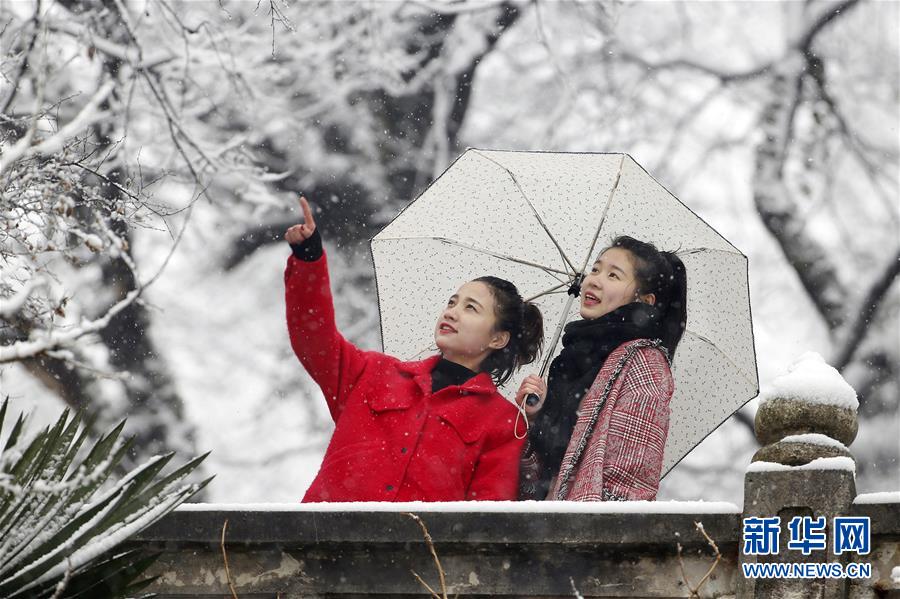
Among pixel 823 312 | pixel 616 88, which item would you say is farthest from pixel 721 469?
pixel 616 88

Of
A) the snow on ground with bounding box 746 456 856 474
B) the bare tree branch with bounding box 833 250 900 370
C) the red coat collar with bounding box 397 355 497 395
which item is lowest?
the snow on ground with bounding box 746 456 856 474

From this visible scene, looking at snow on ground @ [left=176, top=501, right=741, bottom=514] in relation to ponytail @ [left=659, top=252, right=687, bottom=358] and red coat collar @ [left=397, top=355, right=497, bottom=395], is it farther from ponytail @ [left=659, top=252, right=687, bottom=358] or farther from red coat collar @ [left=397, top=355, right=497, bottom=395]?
ponytail @ [left=659, top=252, right=687, bottom=358]

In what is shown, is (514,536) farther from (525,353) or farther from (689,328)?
(689,328)

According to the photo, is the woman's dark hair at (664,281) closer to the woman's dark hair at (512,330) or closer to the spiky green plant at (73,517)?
the woman's dark hair at (512,330)

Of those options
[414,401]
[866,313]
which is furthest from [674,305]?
[866,313]

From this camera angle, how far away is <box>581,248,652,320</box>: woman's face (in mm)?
5301

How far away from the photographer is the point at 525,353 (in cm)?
554

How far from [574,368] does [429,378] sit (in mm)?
546

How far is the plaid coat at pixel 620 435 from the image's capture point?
4.79 m

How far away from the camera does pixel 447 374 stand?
5.30 metres

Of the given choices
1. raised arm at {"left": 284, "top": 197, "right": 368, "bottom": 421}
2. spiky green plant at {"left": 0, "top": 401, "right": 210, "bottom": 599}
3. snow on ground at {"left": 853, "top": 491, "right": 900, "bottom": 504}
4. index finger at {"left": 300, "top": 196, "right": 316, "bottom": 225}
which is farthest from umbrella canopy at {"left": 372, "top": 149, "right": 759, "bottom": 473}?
spiky green plant at {"left": 0, "top": 401, "right": 210, "bottom": 599}

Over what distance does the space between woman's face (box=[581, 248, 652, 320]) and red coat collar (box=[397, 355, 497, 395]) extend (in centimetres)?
45

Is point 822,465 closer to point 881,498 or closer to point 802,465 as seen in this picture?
point 802,465

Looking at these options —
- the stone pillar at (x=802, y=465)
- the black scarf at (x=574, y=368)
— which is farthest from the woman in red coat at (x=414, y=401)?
the stone pillar at (x=802, y=465)
